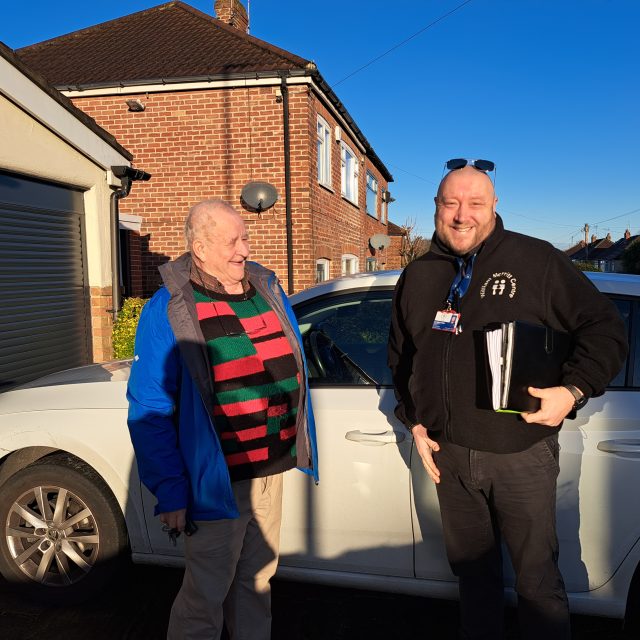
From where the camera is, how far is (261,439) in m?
2.05

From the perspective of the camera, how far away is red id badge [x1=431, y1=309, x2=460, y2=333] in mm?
1868

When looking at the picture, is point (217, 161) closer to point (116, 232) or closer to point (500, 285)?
point (116, 232)

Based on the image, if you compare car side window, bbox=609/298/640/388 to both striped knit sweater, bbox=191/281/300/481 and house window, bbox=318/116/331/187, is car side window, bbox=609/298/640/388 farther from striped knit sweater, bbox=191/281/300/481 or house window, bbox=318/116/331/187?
house window, bbox=318/116/331/187

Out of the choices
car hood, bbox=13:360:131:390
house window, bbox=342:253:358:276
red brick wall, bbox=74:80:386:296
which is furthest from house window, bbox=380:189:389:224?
car hood, bbox=13:360:131:390

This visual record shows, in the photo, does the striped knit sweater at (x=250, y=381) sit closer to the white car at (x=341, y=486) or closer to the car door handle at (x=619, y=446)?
the white car at (x=341, y=486)

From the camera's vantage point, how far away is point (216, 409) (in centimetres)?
195

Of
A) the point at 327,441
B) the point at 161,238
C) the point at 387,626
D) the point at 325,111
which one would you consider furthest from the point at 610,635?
the point at 325,111

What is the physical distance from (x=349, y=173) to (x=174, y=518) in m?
12.6

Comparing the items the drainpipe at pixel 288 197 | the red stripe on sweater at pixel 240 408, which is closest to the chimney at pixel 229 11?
the drainpipe at pixel 288 197

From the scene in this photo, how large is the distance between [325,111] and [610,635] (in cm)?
988

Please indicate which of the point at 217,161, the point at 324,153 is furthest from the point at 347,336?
the point at 324,153

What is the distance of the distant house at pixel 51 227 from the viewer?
5.43 metres

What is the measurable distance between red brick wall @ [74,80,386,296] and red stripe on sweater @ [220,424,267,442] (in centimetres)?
737

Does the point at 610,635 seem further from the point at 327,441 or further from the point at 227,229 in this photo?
the point at 227,229
